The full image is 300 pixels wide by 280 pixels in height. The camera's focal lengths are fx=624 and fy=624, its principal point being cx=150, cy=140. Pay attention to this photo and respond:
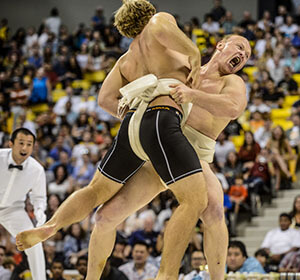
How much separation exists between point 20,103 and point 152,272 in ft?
24.9

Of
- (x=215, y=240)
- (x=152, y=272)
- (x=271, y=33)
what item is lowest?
(x=152, y=272)

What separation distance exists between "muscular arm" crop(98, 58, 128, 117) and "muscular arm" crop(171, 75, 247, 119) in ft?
1.64

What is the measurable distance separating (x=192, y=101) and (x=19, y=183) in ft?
7.75

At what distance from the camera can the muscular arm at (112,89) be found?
13.5 feet

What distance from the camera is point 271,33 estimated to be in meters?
13.5

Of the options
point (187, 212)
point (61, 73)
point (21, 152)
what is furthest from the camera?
point (61, 73)

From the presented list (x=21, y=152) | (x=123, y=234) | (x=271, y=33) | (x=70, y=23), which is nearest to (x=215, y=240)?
(x=21, y=152)

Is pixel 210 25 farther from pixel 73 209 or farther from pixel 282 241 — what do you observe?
pixel 73 209

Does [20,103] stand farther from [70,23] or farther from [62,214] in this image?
[62,214]

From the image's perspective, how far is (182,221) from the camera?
3.67 meters

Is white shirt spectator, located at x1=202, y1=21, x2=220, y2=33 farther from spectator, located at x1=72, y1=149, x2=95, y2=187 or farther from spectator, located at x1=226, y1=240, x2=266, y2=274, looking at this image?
spectator, located at x1=226, y1=240, x2=266, y2=274

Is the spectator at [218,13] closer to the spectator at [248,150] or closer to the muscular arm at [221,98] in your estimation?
the spectator at [248,150]

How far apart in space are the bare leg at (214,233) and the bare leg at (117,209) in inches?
13.9

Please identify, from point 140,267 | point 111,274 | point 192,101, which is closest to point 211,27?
point 140,267
